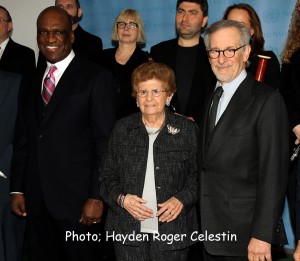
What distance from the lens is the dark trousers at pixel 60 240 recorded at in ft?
10.4

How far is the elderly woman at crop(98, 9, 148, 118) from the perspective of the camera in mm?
4188

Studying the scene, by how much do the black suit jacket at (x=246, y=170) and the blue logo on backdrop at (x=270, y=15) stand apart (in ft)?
8.74

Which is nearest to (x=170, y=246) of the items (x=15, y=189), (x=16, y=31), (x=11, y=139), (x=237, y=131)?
(x=237, y=131)

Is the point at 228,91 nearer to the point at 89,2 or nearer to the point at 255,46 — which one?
the point at 255,46

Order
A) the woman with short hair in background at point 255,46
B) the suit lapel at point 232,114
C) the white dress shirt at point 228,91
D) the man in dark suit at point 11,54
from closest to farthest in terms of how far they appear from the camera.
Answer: the suit lapel at point 232,114, the white dress shirt at point 228,91, the woman with short hair in background at point 255,46, the man in dark suit at point 11,54

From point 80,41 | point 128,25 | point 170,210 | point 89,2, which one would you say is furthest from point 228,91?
point 89,2

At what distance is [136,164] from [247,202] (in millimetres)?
703

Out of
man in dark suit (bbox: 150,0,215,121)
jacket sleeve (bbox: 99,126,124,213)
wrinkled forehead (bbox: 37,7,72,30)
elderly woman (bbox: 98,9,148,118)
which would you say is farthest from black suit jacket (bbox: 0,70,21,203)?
man in dark suit (bbox: 150,0,215,121)

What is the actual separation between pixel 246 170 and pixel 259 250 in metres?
0.42

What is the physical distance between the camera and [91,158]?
10.5 ft

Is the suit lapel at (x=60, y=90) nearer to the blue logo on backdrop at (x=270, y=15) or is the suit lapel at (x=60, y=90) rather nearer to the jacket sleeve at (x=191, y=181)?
the jacket sleeve at (x=191, y=181)

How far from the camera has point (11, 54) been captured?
5.00 metres

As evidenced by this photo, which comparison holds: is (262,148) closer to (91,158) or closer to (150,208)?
(150,208)

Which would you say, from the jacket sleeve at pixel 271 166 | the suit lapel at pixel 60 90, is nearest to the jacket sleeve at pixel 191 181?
the jacket sleeve at pixel 271 166
